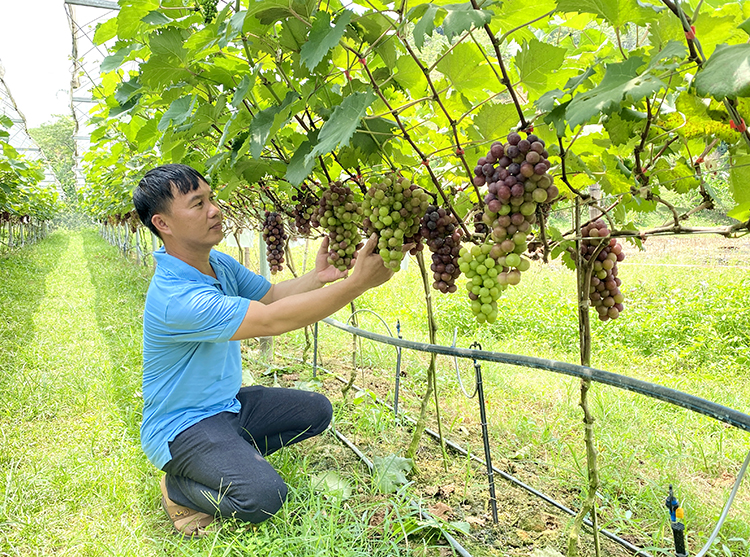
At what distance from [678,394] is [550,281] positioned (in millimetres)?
6707

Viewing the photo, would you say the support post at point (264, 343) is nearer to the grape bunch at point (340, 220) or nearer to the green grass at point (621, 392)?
the green grass at point (621, 392)

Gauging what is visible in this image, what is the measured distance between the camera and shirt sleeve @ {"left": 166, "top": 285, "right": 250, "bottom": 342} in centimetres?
208

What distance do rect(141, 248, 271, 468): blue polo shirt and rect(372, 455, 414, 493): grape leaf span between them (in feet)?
2.61

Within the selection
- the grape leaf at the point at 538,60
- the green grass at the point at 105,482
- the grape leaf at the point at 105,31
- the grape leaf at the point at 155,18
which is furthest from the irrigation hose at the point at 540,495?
the grape leaf at the point at 105,31

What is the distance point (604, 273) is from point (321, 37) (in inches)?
40.7

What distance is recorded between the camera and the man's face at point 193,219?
2301 millimetres

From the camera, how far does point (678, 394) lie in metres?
1.26

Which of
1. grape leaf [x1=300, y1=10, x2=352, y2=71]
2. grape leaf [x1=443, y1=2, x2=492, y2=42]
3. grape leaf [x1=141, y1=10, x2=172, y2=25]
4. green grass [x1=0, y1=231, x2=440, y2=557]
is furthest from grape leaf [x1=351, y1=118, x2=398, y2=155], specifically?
green grass [x1=0, y1=231, x2=440, y2=557]

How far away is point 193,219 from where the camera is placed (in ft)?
7.61

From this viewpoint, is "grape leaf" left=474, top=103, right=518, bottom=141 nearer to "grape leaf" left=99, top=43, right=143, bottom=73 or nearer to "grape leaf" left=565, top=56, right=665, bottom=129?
"grape leaf" left=565, top=56, right=665, bottom=129

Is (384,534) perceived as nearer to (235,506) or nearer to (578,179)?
(235,506)

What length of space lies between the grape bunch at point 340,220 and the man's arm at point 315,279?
0.64 feet

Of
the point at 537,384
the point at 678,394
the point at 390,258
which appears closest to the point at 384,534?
the point at 390,258

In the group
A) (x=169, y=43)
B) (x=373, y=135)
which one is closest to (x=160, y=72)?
(x=169, y=43)
